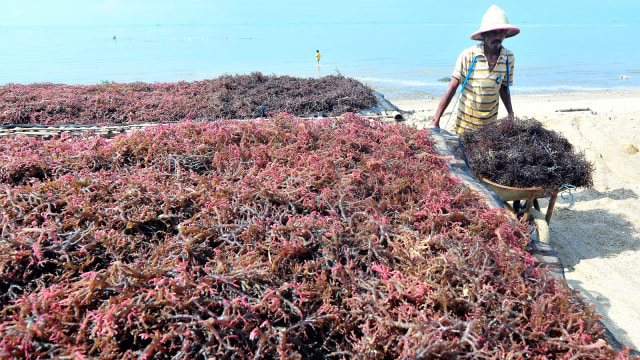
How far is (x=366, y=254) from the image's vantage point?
1826mm

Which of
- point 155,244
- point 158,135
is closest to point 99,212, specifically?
point 155,244

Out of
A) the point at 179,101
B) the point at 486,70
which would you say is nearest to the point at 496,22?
the point at 486,70

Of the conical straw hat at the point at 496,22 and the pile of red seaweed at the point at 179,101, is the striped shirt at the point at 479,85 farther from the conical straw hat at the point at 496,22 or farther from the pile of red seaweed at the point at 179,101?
the pile of red seaweed at the point at 179,101

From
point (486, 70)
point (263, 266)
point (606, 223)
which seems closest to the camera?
point (263, 266)

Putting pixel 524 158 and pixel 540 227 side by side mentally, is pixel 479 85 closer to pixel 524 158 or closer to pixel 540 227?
pixel 524 158

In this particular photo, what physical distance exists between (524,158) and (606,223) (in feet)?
8.97

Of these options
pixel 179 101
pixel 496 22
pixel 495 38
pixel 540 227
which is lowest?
pixel 540 227

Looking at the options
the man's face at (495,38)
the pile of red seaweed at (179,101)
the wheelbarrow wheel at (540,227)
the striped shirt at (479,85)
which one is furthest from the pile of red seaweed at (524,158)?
the pile of red seaweed at (179,101)

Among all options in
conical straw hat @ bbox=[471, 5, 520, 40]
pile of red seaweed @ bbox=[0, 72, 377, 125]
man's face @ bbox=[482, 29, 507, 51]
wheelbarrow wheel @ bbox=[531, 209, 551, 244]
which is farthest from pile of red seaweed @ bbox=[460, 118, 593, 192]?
pile of red seaweed @ bbox=[0, 72, 377, 125]

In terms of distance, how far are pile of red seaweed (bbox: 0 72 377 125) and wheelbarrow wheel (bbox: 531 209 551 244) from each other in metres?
2.97

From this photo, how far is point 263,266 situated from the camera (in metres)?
1.67

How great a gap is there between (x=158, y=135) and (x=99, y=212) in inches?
A: 38.5

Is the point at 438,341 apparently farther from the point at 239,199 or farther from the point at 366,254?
the point at 239,199

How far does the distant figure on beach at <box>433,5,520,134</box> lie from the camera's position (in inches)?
178
